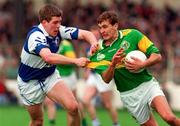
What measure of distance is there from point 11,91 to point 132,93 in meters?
13.3

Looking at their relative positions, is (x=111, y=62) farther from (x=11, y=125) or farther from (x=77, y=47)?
(x=77, y=47)

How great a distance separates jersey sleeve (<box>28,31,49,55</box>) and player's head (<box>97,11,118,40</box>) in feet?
3.17

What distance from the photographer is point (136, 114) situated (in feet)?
39.8

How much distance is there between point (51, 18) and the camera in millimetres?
12539

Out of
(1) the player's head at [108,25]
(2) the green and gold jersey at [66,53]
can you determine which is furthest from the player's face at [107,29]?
(2) the green and gold jersey at [66,53]

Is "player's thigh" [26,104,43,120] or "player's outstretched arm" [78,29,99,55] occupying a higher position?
"player's outstretched arm" [78,29,99,55]

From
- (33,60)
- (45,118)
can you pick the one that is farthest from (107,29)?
(45,118)

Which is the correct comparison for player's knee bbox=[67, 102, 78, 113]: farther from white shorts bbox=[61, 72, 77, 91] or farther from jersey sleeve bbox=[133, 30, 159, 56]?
white shorts bbox=[61, 72, 77, 91]

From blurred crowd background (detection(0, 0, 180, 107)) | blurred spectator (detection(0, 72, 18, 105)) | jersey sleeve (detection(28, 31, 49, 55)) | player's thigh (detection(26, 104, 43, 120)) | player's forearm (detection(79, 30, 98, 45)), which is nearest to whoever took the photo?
jersey sleeve (detection(28, 31, 49, 55))

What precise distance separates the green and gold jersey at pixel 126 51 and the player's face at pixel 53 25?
0.87 metres

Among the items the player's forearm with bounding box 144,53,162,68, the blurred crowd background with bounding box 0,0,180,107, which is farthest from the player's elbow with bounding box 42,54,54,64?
the blurred crowd background with bounding box 0,0,180,107

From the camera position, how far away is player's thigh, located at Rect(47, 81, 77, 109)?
12.7m

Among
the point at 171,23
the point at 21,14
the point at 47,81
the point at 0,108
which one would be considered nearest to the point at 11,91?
the point at 0,108

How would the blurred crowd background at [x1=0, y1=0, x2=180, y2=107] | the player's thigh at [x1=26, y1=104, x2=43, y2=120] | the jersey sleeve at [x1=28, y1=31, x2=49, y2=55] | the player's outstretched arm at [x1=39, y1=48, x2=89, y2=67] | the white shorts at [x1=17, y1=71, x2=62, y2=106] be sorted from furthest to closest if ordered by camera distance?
the blurred crowd background at [x1=0, y1=0, x2=180, y2=107] < the player's thigh at [x1=26, y1=104, x2=43, y2=120] < the white shorts at [x1=17, y1=71, x2=62, y2=106] < the jersey sleeve at [x1=28, y1=31, x2=49, y2=55] < the player's outstretched arm at [x1=39, y1=48, x2=89, y2=67]
